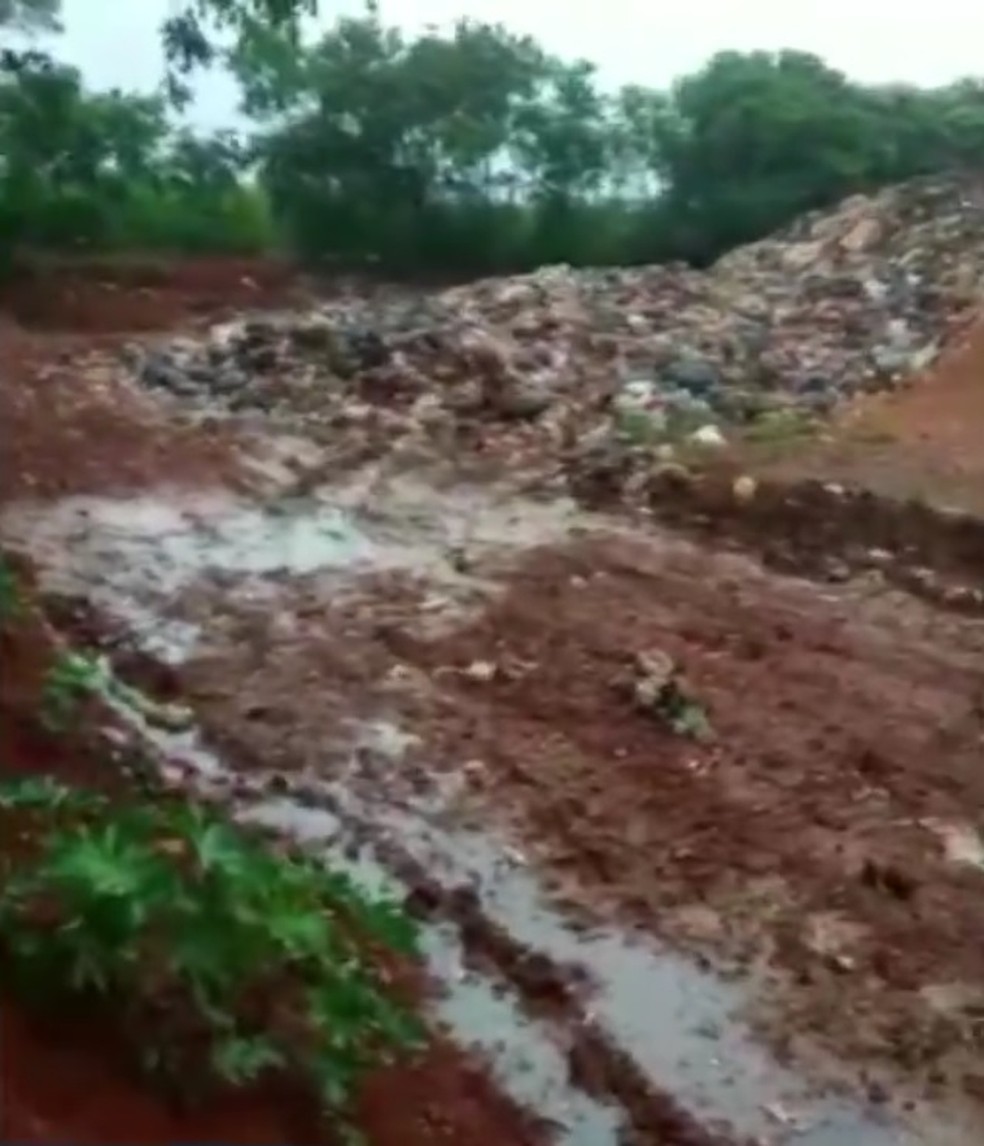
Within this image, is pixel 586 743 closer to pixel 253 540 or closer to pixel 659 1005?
pixel 659 1005

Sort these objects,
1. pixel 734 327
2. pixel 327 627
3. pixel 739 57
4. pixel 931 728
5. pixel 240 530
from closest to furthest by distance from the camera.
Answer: pixel 931 728 → pixel 327 627 → pixel 240 530 → pixel 734 327 → pixel 739 57

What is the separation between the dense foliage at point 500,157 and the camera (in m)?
9.29

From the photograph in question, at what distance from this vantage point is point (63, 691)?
330 centimetres

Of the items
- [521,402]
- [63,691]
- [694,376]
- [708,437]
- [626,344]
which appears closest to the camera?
[63,691]

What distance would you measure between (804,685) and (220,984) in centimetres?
272

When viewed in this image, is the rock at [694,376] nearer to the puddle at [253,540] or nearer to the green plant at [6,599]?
the puddle at [253,540]

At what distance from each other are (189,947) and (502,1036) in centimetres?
113

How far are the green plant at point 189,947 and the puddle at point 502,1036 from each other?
63 cm

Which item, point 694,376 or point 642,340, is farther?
point 642,340

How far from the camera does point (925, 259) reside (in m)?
9.05

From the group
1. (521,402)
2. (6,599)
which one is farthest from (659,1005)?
(521,402)

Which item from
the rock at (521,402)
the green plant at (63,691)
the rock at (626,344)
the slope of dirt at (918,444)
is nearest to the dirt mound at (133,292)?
the rock at (626,344)

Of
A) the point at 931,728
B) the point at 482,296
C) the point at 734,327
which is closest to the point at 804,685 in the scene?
the point at 931,728

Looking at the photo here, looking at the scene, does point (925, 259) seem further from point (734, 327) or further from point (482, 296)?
point (482, 296)
